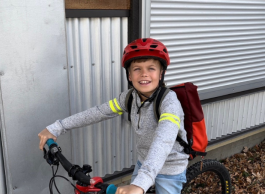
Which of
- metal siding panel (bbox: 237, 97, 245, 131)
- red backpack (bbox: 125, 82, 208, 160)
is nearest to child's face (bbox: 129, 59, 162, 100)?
red backpack (bbox: 125, 82, 208, 160)

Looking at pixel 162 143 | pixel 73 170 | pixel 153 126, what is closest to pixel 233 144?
pixel 153 126

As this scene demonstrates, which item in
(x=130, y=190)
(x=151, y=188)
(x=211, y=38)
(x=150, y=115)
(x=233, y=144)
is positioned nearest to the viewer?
(x=130, y=190)

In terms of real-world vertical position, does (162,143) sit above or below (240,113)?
above

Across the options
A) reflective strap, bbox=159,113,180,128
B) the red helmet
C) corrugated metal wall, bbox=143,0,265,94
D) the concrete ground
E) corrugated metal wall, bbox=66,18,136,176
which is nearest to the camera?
reflective strap, bbox=159,113,180,128

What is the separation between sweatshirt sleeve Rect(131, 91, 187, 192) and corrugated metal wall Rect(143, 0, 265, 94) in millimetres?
1490

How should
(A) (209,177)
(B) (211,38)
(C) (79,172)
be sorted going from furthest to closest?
(B) (211,38)
(A) (209,177)
(C) (79,172)

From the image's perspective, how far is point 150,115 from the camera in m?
2.60

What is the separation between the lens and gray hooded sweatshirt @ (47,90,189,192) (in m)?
2.16

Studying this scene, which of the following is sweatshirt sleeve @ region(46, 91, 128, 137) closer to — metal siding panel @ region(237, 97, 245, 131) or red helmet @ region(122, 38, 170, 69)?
red helmet @ region(122, 38, 170, 69)

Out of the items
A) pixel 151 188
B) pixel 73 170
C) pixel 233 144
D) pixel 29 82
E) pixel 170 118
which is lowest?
pixel 233 144

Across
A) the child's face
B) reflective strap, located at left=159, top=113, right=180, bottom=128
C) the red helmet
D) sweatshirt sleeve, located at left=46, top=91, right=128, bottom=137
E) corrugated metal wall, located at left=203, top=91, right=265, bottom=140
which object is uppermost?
the red helmet

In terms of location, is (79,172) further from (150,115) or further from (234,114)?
(234,114)

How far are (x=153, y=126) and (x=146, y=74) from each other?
442 mm

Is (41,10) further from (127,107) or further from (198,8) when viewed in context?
(198,8)
